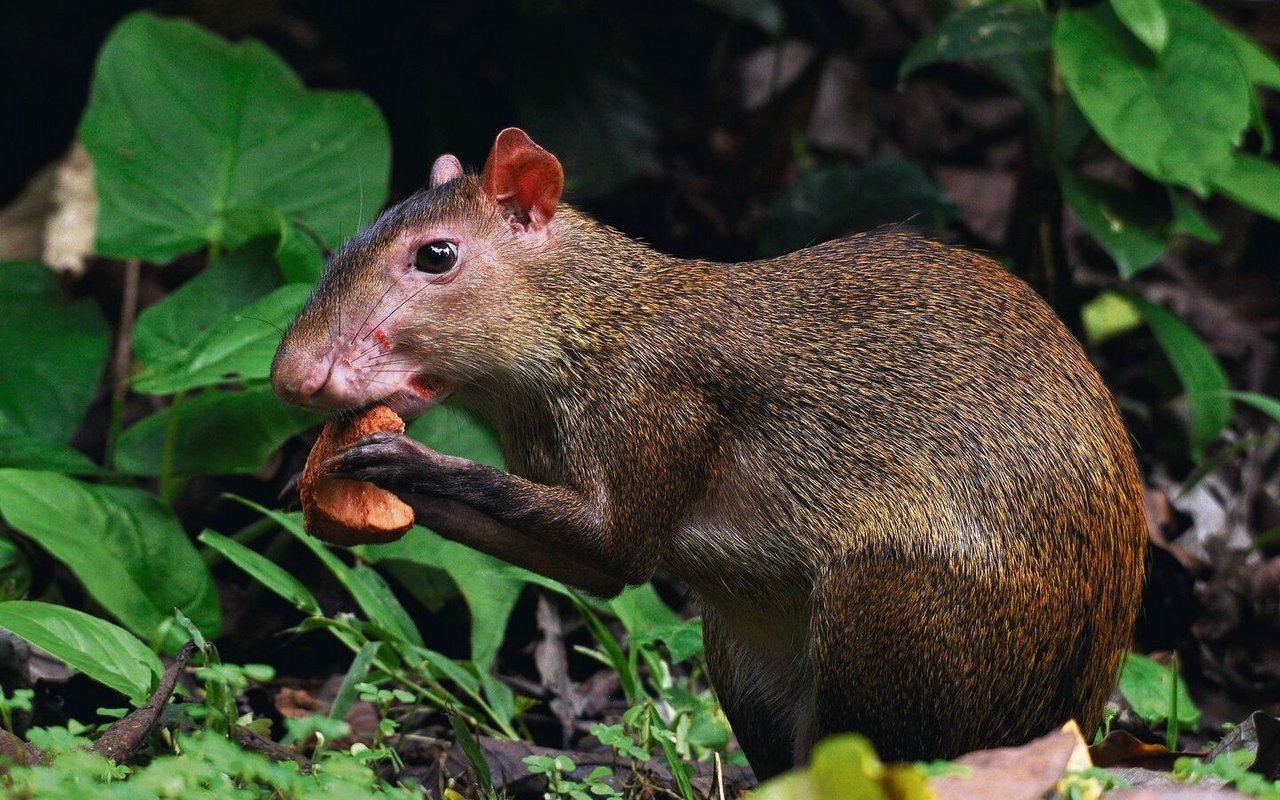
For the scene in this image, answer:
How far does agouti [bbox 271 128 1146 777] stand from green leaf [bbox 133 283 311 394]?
3.07ft

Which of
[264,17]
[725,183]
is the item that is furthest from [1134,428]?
[264,17]

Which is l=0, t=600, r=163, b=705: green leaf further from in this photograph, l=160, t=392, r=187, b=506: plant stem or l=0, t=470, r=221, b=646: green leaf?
l=160, t=392, r=187, b=506: plant stem

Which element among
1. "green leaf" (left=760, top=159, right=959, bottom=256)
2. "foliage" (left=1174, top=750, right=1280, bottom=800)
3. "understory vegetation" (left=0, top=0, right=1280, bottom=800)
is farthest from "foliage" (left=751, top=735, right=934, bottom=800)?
"green leaf" (left=760, top=159, right=959, bottom=256)

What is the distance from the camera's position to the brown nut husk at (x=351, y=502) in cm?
414

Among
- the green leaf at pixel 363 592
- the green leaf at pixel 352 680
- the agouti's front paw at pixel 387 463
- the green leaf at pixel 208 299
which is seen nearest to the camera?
the agouti's front paw at pixel 387 463

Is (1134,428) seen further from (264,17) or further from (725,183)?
(264,17)

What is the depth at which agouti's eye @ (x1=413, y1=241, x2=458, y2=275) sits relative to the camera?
426cm

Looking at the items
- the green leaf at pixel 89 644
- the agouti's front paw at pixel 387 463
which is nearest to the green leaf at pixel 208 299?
the green leaf at pixel 89 644

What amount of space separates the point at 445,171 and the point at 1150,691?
2.67 metres

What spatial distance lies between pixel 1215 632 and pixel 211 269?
408 cm

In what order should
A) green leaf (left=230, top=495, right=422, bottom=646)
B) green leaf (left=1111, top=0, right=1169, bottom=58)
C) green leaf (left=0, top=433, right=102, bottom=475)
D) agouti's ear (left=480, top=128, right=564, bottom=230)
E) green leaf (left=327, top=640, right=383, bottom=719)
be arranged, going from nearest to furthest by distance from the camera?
agouti's ear (left=480, top=128, right=564, bottom=230)
green leaf (left=327, top=640, right=383, bottom=719)
green leaf (left=230, top=495, right=422, bottom=646)
green leaf (left=0, top=433, right=102, bottom=475)
green leaf (left=1111, top=0, right=1169, bottom=58)

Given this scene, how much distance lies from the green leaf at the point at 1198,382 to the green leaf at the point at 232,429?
3.69 metres

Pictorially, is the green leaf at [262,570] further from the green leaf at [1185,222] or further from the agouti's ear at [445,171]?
the green leaf at [1185,222]

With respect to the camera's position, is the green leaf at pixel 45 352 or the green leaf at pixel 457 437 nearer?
the green leaf at pixel 457 437
